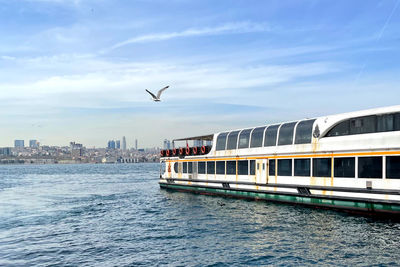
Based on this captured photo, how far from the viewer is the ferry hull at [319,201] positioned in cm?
2016

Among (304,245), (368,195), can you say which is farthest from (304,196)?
(304,245)

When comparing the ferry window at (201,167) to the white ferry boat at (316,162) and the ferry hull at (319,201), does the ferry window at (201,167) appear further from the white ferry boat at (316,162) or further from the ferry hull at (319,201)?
the ferry hull at (319,201)

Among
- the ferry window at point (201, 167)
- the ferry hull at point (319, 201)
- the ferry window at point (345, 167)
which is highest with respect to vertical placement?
the ferry window at point (345, 167)

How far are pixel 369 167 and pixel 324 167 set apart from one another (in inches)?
124

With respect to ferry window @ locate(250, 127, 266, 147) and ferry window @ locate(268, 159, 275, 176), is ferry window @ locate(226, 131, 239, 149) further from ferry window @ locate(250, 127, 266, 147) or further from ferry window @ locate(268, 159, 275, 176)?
ferry window @ locate(268, 159, 275, 176)

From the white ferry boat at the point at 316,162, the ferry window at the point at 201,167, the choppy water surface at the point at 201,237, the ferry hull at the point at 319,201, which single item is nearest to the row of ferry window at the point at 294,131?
the white ferry boat at the point at 316,162

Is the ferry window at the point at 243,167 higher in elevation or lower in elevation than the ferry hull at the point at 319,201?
higher

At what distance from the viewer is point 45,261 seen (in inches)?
646

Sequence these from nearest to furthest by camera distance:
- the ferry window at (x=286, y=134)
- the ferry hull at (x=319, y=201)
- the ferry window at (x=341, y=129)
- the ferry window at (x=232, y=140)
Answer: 1. the ferry hull at (x=319, y=201)
2. the ferry window at (x=341, y=129)
3. the ferry window at (x=286, y=134)
4. the ferry window at (x=232, y=140)

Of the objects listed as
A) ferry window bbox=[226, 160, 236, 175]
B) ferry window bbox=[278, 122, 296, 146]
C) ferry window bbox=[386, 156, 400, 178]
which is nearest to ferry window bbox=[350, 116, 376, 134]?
ferry window bbox=[386, 156, 400, 178]

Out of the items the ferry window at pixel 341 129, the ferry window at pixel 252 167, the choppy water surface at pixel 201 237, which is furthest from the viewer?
the ferry window at pixel 252 167

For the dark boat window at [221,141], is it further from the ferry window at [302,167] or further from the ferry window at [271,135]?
the ferry window at [302,167]

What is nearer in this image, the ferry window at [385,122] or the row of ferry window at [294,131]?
the ferry window at [385,122]

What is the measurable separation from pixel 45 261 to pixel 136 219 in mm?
9515
